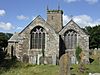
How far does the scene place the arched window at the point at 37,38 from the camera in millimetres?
40656

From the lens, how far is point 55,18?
147 feet

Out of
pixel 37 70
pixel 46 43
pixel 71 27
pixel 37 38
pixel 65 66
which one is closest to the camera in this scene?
pixel 65 66

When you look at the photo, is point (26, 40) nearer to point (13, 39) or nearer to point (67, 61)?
point (13, 39)

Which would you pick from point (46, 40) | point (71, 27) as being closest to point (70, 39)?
point (71, 27)

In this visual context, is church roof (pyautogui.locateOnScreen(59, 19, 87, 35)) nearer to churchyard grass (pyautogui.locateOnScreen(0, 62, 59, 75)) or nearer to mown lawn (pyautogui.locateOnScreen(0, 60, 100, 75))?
mown lawn (pyautogui.locateOnScreen(0, 60, 100, 75))

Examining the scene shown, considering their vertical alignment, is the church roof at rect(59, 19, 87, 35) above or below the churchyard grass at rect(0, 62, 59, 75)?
above

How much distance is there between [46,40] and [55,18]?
19.8 ft

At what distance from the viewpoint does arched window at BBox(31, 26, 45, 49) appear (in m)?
40.7

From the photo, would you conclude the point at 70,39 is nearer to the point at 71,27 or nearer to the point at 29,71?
the point at 71,27

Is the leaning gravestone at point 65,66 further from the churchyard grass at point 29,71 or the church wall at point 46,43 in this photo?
the church wall at point 46,43

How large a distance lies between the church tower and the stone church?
2.59 m

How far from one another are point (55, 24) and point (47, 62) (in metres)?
9.42

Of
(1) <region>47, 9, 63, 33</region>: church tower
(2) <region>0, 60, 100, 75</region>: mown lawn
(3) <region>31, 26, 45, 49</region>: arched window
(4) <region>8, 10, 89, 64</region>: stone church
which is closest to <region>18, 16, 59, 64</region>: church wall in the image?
(4) <region>8, 10, 89, 64</region>: stone church

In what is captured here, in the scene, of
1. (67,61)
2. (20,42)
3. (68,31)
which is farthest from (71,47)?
(67,61)
